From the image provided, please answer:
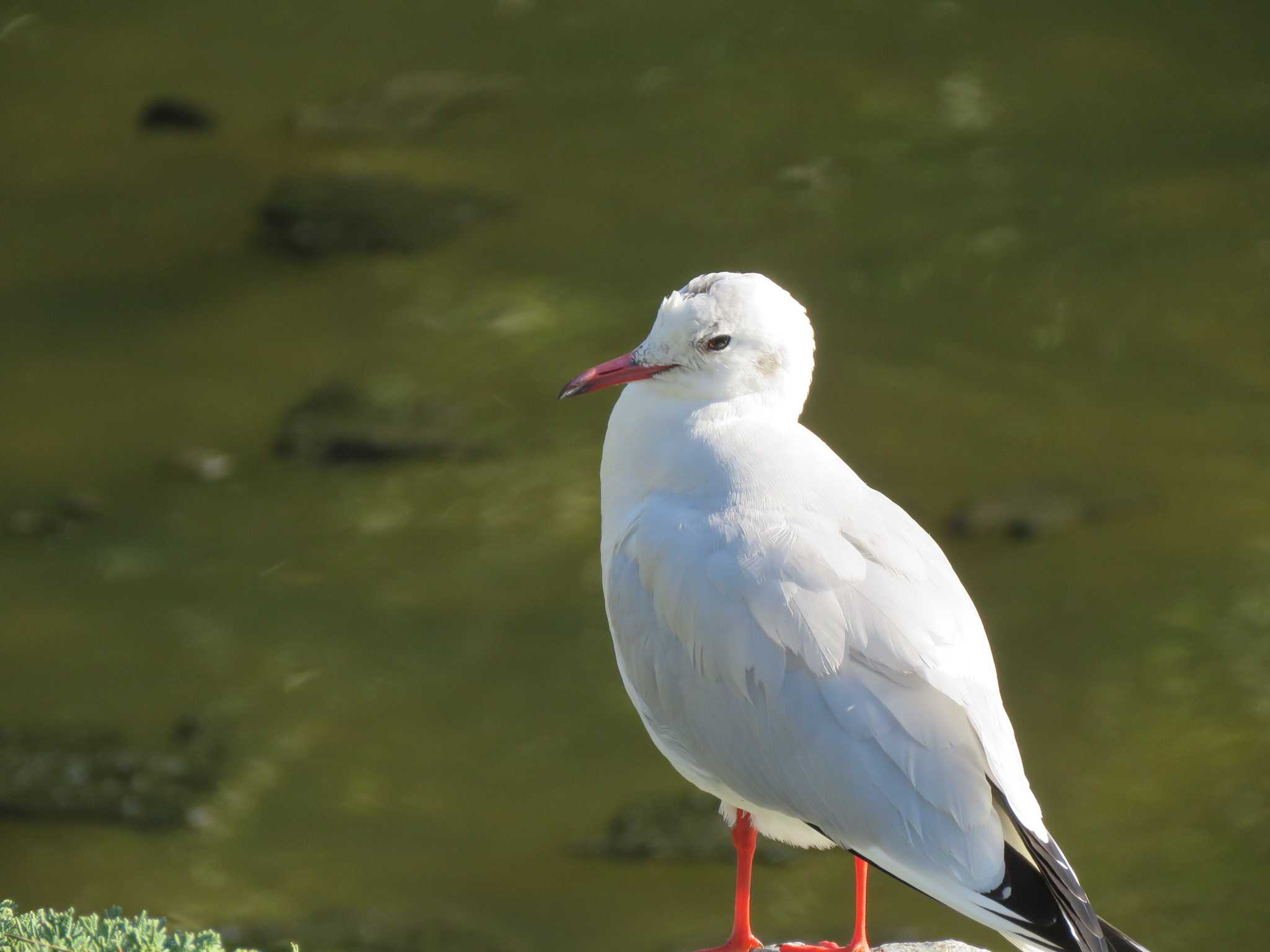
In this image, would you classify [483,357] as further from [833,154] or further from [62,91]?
[62,91]

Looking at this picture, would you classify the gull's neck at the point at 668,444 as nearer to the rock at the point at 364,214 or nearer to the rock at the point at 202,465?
the rock at the point at 202,465

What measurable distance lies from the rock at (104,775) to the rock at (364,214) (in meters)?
3.53

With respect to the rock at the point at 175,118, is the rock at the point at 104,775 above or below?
below

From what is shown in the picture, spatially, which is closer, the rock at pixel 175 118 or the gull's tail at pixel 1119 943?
the gull's tail at pixel 1119 943

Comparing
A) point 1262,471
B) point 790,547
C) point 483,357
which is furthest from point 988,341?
point 790,547

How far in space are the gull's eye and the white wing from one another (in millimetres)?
287

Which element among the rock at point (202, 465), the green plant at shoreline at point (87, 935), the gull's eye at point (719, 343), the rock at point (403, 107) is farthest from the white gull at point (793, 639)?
the rock at point (403, 107)

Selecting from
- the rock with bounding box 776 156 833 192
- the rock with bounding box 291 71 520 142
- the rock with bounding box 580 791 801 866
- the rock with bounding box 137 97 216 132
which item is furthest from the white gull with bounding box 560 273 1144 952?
the rock with bounding box 137 97 216 132

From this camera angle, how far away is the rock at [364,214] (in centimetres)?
955

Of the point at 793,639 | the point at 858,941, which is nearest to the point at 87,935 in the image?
the point at 793,639

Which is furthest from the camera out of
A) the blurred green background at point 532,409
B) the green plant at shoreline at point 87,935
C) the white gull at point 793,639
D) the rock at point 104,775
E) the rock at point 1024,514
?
the rock at point 1024,514

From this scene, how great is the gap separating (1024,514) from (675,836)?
2264 mm

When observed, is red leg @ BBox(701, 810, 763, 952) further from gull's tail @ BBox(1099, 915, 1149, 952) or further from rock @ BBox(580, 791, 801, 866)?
rock @ BBox(580, 791, 801, 866)

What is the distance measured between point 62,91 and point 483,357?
415 centimetres
